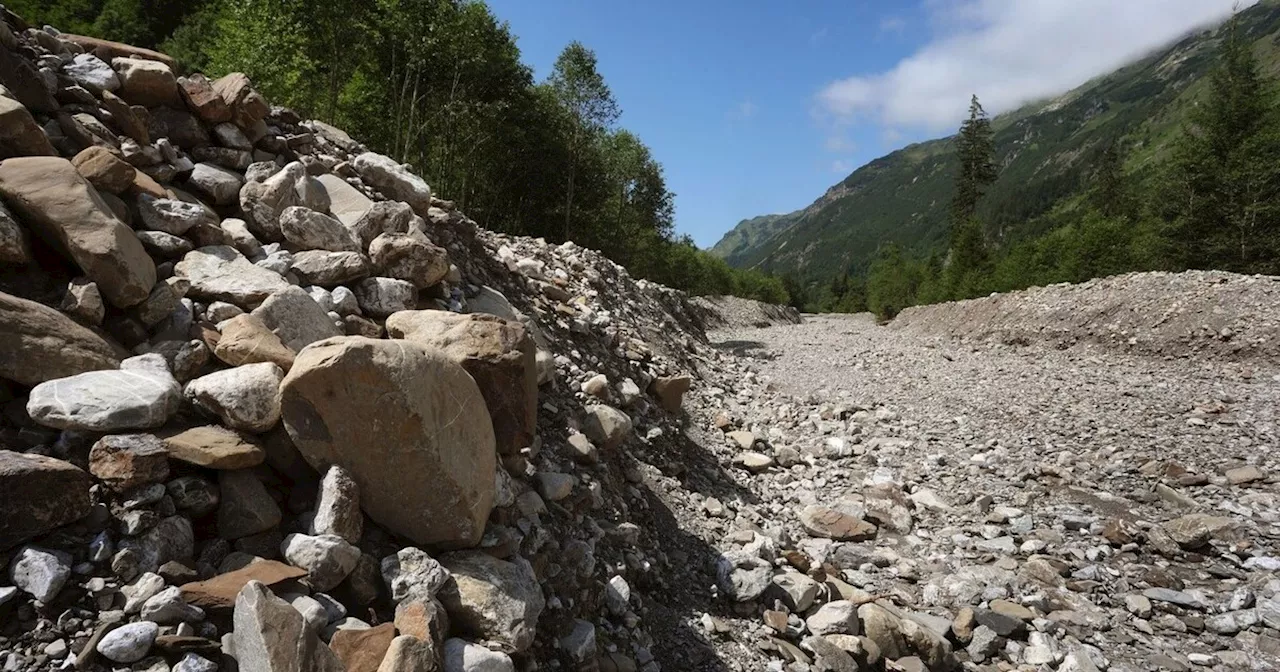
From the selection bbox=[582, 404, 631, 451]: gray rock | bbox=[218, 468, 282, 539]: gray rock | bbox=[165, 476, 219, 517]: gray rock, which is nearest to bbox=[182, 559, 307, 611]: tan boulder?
bbox=[218, 468, 282, 539]: gray rock

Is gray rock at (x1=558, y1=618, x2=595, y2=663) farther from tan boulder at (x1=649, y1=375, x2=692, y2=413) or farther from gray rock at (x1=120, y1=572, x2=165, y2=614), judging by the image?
tan boulder at (x1=649, y1=375, x2=692, y2=413)

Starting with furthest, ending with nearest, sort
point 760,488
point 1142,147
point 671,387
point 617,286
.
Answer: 1. point 1142,147
2. point 617,286
3. point 671,387
4. point 760,488

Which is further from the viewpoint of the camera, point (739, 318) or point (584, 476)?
point (739, 318)

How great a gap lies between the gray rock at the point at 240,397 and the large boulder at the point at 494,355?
3.59 ft

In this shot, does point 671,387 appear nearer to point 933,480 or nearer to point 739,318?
point 933,480

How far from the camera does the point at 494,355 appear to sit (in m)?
4.24

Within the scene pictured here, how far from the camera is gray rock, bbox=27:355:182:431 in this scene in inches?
108

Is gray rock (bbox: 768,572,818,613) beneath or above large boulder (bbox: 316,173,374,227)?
beneath

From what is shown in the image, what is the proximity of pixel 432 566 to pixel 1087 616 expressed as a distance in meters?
6.34

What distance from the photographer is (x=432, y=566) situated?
10.3 ft

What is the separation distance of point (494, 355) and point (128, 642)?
241 cm

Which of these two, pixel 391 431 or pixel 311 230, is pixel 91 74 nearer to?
pixel 311 230

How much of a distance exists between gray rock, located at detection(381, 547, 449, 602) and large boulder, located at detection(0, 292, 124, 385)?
72.5 inches

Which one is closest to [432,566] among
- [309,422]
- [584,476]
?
[309,422]
